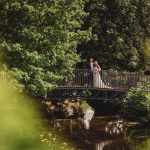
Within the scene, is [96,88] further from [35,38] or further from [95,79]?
[35,38]

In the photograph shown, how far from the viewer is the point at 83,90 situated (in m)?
27.9

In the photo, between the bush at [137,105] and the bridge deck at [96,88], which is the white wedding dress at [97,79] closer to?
the bridge deck at [96,88]

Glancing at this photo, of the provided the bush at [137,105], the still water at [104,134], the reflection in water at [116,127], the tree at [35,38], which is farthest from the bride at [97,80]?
the tree at [35,38]

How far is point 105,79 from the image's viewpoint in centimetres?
2836

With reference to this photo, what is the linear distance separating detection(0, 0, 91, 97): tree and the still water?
112 inches

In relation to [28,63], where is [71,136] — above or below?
below

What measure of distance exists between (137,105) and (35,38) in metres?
7.57

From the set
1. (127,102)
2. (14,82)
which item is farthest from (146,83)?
(14,82)

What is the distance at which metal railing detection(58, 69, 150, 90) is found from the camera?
27578 mm

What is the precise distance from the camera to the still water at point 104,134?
2020 cm

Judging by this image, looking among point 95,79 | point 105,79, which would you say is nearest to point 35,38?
point 95,79

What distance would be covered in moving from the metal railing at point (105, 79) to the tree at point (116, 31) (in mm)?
5375

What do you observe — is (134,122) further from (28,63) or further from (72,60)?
(28,63)

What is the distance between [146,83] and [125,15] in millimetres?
8888
